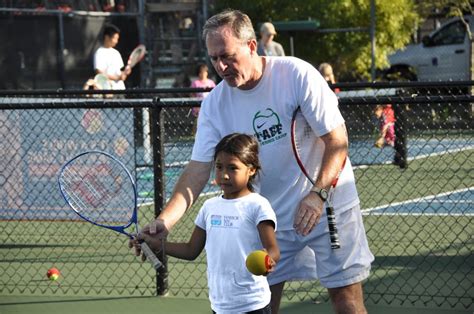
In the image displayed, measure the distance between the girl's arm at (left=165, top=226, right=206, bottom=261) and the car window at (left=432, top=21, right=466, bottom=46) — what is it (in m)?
19.9

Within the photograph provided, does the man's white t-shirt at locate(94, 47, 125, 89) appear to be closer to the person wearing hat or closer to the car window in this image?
the person wearing hat

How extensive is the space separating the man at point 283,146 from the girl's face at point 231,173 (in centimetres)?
25

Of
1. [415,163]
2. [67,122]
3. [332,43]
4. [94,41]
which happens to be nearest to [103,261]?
[67,122]

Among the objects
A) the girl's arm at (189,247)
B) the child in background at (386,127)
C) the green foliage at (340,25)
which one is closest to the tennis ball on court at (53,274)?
the girl's arm at (189,247)

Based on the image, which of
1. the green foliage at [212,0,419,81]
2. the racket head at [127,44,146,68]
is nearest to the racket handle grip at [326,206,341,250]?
the racket head at [127,44,146,68]

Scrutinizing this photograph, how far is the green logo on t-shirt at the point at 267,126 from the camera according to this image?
5152 mm

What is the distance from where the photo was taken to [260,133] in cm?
518

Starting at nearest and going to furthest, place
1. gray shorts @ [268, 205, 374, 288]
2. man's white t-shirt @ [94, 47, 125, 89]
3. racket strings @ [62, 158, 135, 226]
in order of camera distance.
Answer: gray shorts @ [268, 205, 374, 288], racket strings @ [62, 158, 135, 226], man's white t-shirt @ [94, 47, 125, 89]

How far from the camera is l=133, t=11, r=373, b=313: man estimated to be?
5.00 m

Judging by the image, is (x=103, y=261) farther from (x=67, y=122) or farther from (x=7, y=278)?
(x=67, y=122)

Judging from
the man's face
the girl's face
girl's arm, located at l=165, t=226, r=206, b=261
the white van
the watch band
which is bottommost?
the white van

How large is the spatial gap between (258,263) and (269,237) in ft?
1.27

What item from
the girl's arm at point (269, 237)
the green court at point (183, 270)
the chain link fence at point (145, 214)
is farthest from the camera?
the chain link fence at point (145, 214)

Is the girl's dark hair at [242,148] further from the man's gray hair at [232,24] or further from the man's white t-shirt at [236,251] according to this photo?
the man's gray hair at [232,24]
